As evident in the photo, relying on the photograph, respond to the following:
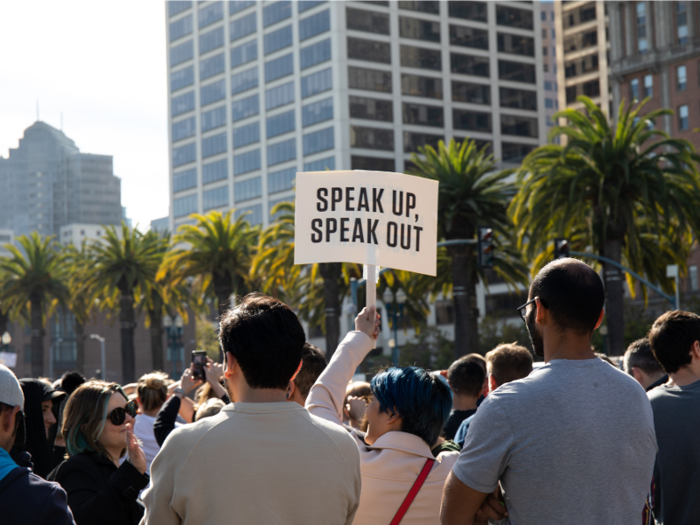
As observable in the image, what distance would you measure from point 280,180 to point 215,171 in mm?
12086

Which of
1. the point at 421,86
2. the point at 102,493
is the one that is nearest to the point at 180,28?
the point at 421,86

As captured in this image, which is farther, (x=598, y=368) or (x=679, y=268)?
(x=679, y=268)

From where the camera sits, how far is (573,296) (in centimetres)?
314

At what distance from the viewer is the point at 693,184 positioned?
86.0 feet

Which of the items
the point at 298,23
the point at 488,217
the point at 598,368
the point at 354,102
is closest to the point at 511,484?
the point at 598,368

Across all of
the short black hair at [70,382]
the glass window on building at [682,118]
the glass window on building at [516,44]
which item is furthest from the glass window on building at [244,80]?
the short black hair at [70,382]

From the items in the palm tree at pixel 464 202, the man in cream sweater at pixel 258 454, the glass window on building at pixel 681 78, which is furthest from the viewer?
the glass window on building at pixel 681 78

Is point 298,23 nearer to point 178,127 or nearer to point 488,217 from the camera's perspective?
point 178,127

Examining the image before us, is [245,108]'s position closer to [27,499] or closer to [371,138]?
[371,138]

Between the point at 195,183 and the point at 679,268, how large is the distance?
249ft

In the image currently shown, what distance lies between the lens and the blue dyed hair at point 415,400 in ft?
11.8

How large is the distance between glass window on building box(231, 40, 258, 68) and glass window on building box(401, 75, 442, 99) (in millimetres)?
17669

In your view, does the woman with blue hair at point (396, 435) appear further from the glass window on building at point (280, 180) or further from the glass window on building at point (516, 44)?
the glass window on building at point (516, 44)

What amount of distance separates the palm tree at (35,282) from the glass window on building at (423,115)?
45324 millimetres
